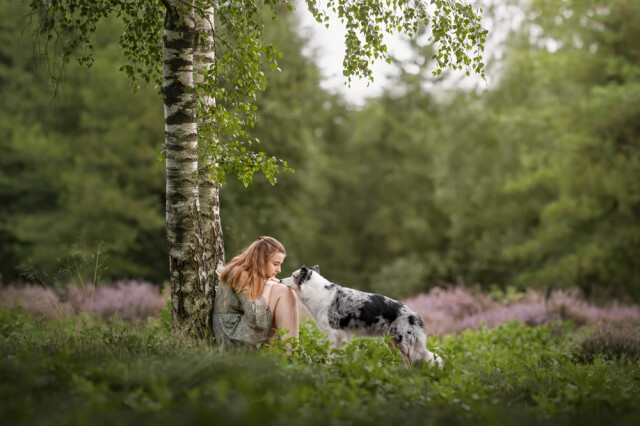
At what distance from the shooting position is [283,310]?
5.83 m

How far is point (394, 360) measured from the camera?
5.34 meters

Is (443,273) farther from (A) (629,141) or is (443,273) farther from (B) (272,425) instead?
(B) (272,425)

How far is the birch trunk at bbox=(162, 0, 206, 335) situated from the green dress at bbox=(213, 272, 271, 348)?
25 cm

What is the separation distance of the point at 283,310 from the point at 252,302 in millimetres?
334

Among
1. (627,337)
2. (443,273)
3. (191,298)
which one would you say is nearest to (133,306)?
(191,298)

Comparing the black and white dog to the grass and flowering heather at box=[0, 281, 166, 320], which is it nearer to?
the grass

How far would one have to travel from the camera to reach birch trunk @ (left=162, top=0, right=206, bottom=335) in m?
5.60

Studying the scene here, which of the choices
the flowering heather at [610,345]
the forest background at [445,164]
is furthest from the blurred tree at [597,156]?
the flowering heather at [610,345]

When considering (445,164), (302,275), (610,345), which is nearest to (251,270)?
(302,275)

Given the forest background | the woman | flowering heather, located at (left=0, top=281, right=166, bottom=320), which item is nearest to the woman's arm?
the woman

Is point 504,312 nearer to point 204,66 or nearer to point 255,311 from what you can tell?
point 255,311

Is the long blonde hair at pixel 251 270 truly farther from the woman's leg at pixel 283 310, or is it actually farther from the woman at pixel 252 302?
the woman's leg at pixel 283 310

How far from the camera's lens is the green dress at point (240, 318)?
18.7ft

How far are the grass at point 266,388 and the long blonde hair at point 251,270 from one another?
65cm
